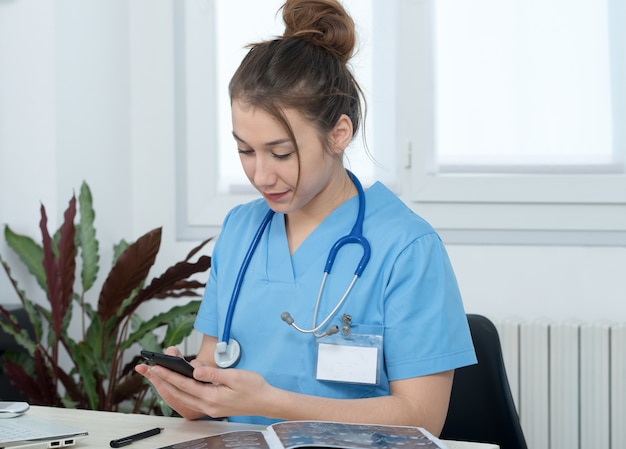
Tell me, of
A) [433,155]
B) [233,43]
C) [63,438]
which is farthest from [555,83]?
[63,438]

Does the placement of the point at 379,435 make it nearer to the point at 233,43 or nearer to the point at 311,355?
the point at 311,355

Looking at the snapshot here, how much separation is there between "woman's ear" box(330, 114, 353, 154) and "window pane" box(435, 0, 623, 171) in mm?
1273

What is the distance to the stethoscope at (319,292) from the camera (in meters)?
1.38

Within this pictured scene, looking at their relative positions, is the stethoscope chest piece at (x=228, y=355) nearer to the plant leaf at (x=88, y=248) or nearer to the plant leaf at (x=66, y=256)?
the plant leaf at (x=66, y=256)

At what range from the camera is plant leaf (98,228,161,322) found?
7.13ft

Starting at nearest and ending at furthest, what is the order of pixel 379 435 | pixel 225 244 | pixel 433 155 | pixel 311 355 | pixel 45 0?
pixel 379 435 < pixel 311 355 < pixel 225 244 < pixel 45 0 < pixel 433 155

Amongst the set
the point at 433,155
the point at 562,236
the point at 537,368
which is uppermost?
the point at 433,155

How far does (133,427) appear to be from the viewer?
1314mm

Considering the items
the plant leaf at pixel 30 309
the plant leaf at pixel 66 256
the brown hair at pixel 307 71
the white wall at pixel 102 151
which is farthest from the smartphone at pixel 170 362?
the white wall at pixel 102 151

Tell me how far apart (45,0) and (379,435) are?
185 cm

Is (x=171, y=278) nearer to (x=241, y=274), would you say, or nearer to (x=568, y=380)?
(x=241, y=274)

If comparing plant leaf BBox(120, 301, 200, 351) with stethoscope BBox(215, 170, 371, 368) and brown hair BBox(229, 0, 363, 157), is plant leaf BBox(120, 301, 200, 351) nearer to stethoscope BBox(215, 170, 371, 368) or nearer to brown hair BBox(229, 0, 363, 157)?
stethoscope BBox(215, 170, 371, 368)

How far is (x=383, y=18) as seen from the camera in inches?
106

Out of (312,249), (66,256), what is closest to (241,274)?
(312,249)
